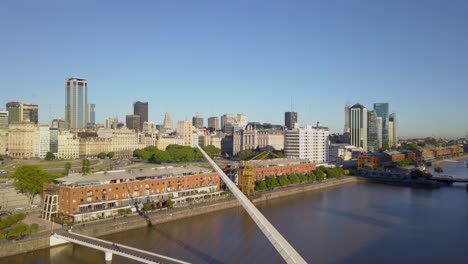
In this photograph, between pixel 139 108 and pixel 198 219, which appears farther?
pixel 139 108

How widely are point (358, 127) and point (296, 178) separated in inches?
2273

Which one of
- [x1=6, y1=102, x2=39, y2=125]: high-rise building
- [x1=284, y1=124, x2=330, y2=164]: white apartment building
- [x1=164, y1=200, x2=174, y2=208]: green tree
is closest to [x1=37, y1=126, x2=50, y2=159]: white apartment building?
[x1=6, y1=102, x2=39, y2=125]: high-rise building

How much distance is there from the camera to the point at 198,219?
22031 millimetres

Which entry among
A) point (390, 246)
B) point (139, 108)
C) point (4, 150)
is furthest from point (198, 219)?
point (139, 108)

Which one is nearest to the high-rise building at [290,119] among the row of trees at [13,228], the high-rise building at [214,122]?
the high-rise building at [214,122]

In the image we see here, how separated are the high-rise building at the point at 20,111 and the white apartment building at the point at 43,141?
32667 millimetres

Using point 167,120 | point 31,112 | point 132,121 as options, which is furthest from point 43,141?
point 167,120

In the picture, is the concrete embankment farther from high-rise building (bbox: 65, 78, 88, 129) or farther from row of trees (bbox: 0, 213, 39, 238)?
high-rise building (bbox: 65, 78, 88, 129)

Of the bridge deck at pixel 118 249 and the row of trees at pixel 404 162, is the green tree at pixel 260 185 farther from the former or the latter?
the row of trees at pixel 404 162

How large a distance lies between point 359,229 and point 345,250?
12.8 feet

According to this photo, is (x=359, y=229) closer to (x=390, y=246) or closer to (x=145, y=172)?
(x=390, y=246)

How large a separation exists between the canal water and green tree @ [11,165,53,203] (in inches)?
341

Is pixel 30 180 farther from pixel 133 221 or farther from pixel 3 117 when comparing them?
pixel 3 117

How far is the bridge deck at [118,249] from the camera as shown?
13.1m
